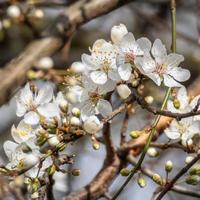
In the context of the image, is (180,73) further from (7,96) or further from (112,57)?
(7,96)

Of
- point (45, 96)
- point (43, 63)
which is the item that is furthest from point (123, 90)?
point (43, 63)

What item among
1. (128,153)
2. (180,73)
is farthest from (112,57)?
(128,153)

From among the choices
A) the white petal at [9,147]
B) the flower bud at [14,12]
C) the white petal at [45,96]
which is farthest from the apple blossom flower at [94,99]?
the flower bud at [14,12]

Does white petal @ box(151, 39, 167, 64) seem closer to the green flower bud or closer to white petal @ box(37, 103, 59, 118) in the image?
the green flower bud

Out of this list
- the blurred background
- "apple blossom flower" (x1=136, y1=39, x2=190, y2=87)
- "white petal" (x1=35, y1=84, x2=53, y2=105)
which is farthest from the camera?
the blurred background

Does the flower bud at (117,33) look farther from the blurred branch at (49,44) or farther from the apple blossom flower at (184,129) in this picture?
the blurred branch at (49,44)

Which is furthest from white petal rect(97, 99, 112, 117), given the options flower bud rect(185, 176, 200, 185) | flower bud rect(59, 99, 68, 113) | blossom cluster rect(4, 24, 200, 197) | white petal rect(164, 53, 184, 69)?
flower bud rect(185, 176, 200, 185)

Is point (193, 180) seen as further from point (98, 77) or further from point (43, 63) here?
point (43, 63)

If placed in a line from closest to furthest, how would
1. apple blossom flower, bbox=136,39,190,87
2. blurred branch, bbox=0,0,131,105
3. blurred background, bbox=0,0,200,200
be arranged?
apple blossom flower, bbox=136,39,190,87
blurred branch, bbox=0,0,131,105
blurred background, bbox=0,0,200,200
